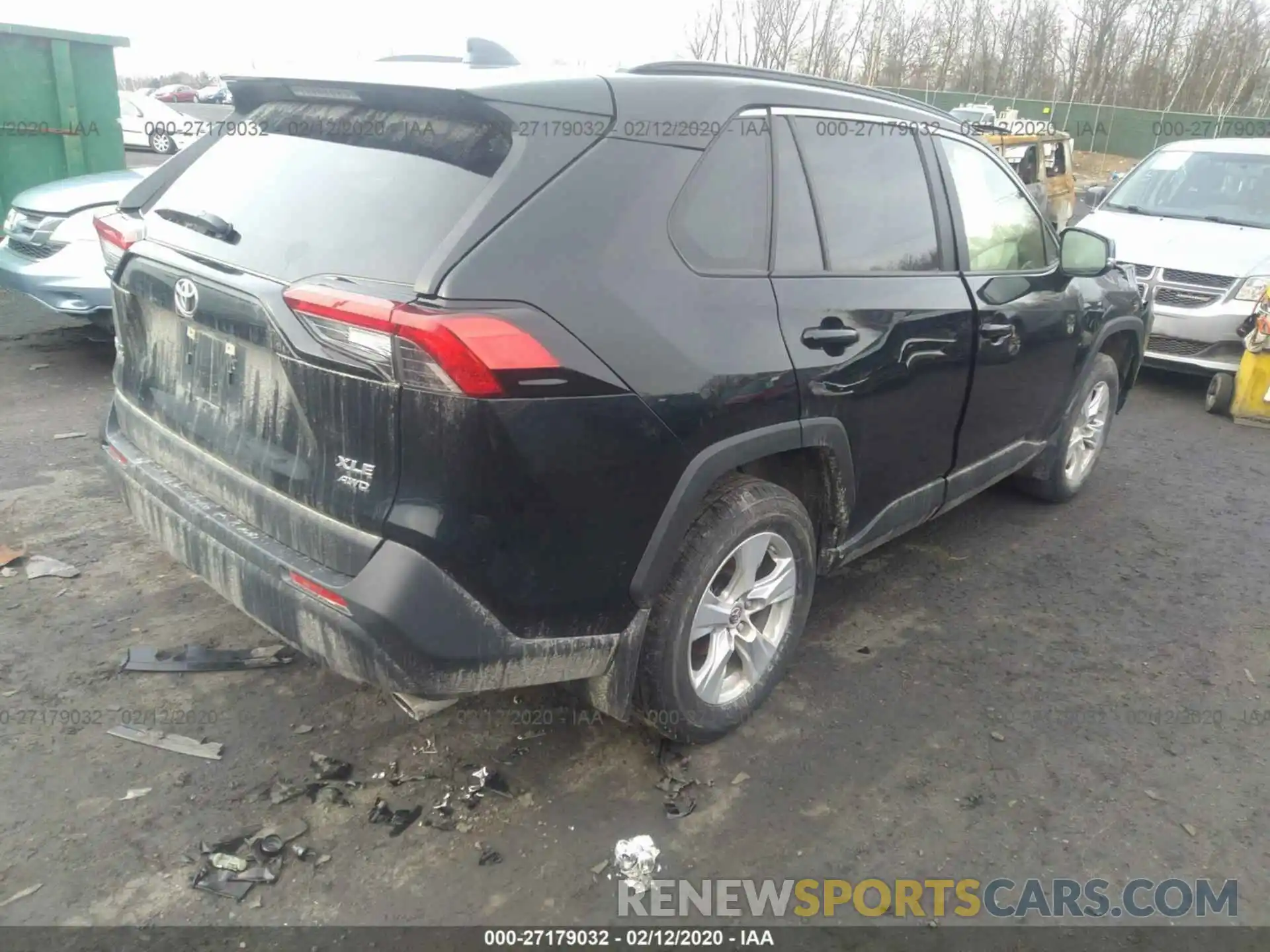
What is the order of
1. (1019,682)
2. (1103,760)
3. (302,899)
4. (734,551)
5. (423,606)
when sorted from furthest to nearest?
1. (1019,682)
2. (1103,760)
3. (734,551)
4. (302,899)
5. (423,606)

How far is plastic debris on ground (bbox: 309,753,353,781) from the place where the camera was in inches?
107

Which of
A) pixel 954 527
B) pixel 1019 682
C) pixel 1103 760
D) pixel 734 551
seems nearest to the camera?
pixel 734 551

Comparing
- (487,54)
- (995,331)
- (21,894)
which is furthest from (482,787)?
(995,331)

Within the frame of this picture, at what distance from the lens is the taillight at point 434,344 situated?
6.51 feet

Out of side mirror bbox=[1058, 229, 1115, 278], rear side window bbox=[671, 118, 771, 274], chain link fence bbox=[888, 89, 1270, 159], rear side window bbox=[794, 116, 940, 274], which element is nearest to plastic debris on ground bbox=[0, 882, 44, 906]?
rear side window bbox=[671, 118, 771, 274]

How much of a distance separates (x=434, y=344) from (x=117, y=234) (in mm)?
1594

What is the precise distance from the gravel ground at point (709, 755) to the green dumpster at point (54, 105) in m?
5.92

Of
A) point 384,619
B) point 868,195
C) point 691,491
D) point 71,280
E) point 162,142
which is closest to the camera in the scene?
point 384,619

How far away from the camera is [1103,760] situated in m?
3.00

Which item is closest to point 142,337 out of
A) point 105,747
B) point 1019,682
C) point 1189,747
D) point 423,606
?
point 105,747

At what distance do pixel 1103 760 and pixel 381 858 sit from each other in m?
2.27

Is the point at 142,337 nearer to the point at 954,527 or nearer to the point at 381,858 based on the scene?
the point at 381,858

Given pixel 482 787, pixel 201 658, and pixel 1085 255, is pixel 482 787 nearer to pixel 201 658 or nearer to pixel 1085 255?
pixel 201 658

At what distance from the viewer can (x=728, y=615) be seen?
2.82 m
